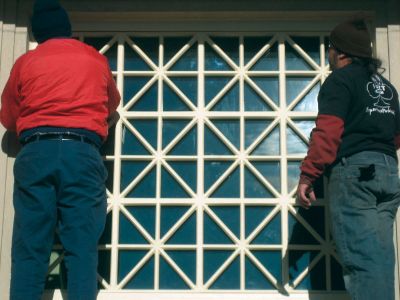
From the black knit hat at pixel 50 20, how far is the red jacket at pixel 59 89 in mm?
75

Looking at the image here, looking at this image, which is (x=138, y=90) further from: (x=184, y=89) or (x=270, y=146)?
(x=270, y=146)

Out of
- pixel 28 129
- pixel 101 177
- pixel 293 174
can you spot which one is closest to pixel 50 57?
pixel 28 129

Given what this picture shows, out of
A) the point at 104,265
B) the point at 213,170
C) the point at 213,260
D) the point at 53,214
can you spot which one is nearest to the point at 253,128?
the point at 213,170

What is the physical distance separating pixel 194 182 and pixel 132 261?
2.36 feet

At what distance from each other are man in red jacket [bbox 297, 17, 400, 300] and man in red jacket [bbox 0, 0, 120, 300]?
128 centimetres

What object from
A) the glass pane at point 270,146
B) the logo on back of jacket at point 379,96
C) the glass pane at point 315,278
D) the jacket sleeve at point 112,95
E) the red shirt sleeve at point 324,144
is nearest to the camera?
the red shirt sleeve at point 324,144

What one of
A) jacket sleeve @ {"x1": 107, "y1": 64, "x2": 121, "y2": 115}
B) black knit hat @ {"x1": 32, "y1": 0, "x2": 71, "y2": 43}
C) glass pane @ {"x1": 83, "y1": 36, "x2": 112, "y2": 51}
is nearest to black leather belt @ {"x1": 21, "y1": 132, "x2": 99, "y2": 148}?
jacket sleeve @ {"x1": 107, "y1": 64, "x2": 121, "y2": 115}

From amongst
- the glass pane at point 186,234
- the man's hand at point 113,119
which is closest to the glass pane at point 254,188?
the glass pane at point 186,234

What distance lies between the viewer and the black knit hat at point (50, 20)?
4.92 m

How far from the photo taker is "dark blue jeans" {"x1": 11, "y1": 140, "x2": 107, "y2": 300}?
4430 mm

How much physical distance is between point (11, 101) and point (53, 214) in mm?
860

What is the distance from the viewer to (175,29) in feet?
18.7

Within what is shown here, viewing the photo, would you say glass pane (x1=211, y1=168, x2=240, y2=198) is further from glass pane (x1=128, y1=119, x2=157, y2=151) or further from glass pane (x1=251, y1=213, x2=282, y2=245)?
glass pane (x1=128, y1=119, x2=157, y2=151)

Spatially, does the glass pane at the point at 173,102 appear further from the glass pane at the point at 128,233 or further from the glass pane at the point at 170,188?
the glass pane at the point at 128,233
